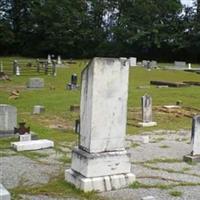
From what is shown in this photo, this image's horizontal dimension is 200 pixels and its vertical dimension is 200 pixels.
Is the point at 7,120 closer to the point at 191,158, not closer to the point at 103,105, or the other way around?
the point at 191,158

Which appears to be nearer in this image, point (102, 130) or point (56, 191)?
point (56, 191)

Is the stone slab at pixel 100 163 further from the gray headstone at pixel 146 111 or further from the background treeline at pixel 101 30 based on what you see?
the background treeline at pixel 101 30

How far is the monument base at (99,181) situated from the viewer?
7.27 meters

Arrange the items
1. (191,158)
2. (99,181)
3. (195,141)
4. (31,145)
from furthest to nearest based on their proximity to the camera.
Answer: (31,145) → (195,141) → (191,158) → (99,181)

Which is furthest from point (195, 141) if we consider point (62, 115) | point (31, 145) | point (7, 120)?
point (62, 115)

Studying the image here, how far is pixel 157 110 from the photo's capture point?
17.9 m

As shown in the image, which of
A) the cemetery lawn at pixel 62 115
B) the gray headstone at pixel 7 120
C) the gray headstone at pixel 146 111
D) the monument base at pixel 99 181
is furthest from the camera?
the gray headstone at pixel 146 111

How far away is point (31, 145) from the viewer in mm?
10289

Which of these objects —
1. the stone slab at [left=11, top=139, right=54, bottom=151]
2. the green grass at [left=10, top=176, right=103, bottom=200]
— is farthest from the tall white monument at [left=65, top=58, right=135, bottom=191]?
the stone slab at [left=11, top=139, right=54, bottom=151]

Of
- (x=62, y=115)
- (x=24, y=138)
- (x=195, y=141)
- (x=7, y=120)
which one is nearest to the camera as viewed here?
(x=195, y=141)

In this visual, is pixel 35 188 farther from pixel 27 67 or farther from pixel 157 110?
pixel 27 67

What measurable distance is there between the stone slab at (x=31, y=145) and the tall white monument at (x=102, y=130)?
2715 mm

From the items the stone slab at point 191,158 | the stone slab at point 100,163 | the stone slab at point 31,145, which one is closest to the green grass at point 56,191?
the stone slab at point 100,163

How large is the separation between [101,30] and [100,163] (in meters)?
62.0
